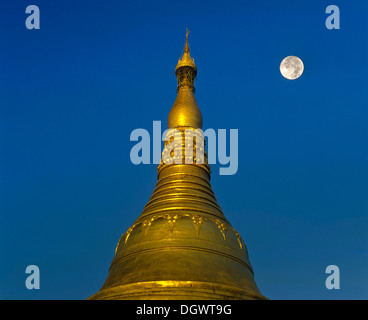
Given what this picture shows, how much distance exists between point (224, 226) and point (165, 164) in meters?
3.89

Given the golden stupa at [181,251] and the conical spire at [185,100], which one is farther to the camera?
the conical spire at [185,100]

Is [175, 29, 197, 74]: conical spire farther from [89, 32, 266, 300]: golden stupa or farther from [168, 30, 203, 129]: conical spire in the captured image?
[89, 32, 266, 300]: golden stupa

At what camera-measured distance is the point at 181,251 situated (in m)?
17.2

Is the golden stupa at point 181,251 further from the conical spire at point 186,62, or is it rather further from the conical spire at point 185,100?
the conical spire at point 186,62

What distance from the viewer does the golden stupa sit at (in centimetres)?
1591

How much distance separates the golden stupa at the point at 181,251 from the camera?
52.2 ft

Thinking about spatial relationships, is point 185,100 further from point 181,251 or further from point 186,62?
point 181,251

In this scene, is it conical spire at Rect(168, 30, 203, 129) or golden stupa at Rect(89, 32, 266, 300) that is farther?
conical spire at Rect(168, 30, 203, 129)

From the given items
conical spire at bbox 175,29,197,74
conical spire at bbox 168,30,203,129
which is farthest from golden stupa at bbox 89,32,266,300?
conical spire at bbox 175,29,197,74

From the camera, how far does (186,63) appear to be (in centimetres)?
2488

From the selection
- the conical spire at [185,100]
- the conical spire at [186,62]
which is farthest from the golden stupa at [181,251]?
the conical spire at [186,62]
